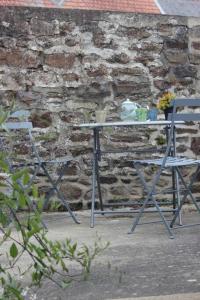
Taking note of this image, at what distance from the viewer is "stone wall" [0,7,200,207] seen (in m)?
4.92

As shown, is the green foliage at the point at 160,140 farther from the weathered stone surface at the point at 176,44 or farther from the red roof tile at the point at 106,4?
the red roof tile at the point at 106,4

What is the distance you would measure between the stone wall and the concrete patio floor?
89cm

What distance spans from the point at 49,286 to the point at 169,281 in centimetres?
50

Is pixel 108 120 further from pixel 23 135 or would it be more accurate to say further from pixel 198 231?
pixel 198 231

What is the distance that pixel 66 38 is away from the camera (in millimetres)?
5039

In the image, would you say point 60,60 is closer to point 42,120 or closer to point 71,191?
point 42,120

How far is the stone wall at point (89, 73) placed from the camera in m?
4.92

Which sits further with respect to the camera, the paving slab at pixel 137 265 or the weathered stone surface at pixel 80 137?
the weathered stone surface at pixel 80 137

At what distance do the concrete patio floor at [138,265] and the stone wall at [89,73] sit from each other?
2.91 ft

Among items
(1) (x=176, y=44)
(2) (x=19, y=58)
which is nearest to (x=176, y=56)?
(1) (x=176, y=44)

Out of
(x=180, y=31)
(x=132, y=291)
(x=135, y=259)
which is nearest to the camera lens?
(x=132, y=291)

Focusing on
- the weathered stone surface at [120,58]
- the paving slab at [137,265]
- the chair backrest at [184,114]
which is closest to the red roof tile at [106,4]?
the weathered stone surface at [120,58]

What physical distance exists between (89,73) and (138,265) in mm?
2553

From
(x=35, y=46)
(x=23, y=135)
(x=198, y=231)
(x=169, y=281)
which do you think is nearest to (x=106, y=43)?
(x=35, y=46)
